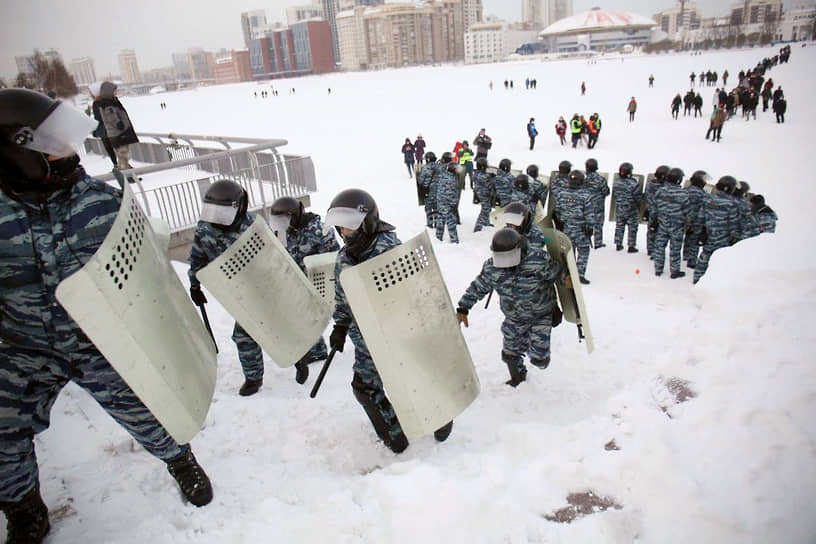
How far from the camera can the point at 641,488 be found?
7.75 ft

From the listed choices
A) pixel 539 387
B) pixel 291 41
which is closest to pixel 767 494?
pixel 539 387

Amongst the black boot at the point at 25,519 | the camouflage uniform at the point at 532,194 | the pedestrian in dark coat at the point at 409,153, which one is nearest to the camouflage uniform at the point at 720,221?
the camouflage uniform at the point at 532,194

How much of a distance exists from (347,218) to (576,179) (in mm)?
5061

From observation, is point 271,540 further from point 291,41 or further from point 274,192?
point 291,41

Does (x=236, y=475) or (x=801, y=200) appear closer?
(x=236, y=475)

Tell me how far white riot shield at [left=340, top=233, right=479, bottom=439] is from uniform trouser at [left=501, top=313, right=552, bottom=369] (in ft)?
4.13

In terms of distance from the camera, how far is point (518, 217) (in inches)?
162

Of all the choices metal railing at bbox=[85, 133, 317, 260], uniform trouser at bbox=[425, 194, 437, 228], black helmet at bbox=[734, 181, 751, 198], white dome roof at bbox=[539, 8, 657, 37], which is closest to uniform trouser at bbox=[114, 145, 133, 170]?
metal railing at bbox=[85, 133, 317, 260]

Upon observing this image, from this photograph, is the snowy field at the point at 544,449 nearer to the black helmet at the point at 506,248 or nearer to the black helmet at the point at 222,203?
the black helmet at the point at 506,248

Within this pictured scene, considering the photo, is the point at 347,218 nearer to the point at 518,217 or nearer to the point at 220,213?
the point at 220,213

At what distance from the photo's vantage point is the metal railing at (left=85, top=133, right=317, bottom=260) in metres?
6.48

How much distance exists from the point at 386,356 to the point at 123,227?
142 centimetres

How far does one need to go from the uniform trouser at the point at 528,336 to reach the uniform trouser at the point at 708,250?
374 centimetres

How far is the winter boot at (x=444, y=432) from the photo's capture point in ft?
10.5
